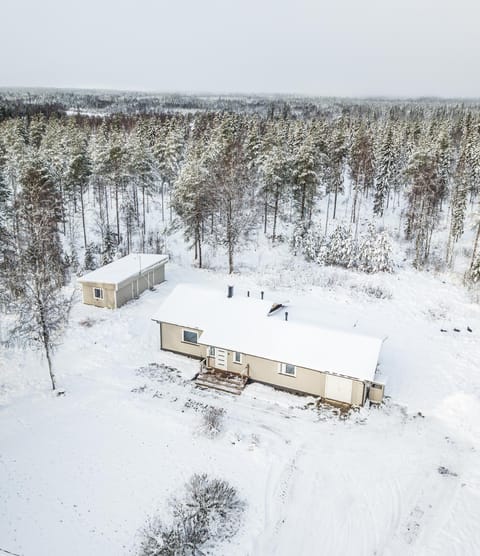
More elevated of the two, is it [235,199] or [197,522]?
[235,199]

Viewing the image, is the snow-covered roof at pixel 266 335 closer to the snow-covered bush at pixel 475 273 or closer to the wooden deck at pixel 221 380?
the wooden deck at pixel 221 380

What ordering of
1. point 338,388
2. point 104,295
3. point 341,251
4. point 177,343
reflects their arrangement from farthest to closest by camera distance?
1. point 341,251
2. point 104,295
3. point 177,343
4. point 338,388

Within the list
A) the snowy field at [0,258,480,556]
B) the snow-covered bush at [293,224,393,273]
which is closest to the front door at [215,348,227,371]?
the snowy field at [0,258,480,556]

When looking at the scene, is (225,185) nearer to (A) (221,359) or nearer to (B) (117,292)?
(B) (117,292)

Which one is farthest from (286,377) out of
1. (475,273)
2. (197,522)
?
(475,273)

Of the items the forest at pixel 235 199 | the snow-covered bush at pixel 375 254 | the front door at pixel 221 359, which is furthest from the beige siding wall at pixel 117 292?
the snow-covered bush at pixel 375 254

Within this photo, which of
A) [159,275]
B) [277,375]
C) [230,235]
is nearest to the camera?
[277,375]

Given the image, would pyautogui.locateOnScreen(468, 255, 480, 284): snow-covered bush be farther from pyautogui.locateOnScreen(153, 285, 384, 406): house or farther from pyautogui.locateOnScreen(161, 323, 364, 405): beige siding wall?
pyautogui.locateOnScreen(161, 323, 364, 405): beige siding wall
